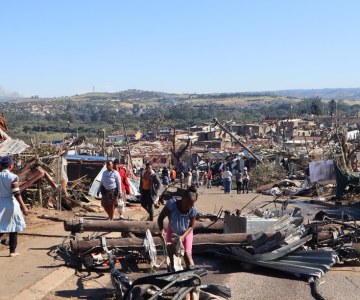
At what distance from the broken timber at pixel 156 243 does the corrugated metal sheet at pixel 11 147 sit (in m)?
4.58

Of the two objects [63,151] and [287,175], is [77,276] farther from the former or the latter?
[287,175]

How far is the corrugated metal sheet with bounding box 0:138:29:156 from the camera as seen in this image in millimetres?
12906

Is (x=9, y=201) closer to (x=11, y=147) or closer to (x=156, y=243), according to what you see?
(x=156, y=243)

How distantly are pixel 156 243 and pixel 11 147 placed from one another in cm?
559

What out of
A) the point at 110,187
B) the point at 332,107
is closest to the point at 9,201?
the point at 110,187

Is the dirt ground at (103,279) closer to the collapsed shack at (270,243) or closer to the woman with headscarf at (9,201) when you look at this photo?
the collapsed shack at (270,243)

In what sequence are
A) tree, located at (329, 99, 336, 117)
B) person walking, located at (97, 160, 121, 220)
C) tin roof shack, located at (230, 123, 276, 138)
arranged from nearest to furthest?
person walking, located at (97, 160, 121, 220)
tree, located at (329, 99, 336, 117)
tin roof shack, located at (230, 123, 276, 138)

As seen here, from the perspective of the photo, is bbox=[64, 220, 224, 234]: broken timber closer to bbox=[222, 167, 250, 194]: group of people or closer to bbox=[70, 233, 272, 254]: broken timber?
bbox=[70, 233, 272, 254]: broken timber

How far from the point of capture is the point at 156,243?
9234mm

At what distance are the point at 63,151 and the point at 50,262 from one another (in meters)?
7.75

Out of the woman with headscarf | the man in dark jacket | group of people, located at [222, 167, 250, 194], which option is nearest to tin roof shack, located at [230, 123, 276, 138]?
group of people, located at [222, 167, 250, 194]

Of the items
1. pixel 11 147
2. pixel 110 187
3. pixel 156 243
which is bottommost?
pixel 156 243

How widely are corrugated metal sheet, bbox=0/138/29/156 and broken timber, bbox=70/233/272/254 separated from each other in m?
4.58

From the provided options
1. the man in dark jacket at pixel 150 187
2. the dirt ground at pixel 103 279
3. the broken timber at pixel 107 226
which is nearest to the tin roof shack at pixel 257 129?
the man in dark jacket at pixel 150 187
